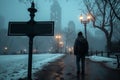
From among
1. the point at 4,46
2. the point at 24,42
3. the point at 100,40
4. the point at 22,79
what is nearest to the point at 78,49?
the point at 22,79

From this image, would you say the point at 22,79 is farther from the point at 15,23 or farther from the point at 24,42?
the point at 24,42

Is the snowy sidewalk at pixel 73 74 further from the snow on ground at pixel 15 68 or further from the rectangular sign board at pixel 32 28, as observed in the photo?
the rectangular sign board at pixel 32 28

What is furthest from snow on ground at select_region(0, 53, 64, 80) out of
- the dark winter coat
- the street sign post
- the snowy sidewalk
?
the dark winter coat

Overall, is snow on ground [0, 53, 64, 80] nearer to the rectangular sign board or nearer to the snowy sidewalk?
the snowy sidewalk

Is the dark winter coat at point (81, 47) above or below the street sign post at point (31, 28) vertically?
below

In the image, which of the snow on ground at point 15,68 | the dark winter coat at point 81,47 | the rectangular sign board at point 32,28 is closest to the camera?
the rectangular sign board at point 32,28

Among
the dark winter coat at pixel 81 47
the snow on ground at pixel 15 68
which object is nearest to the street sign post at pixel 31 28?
the snow on ground at pixel 15 68

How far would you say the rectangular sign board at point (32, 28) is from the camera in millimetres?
8500

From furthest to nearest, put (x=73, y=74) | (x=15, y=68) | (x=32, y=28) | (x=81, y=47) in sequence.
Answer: (x=15, y=68) < (x=81, y=47) < (x=73, y=74) < (x=32, y=28)

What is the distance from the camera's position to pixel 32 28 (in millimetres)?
8672

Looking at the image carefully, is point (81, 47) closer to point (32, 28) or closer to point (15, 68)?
point (32, 28)

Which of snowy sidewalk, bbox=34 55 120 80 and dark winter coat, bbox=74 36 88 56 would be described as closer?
snowy sidewalk, bbox=34 55 120 80

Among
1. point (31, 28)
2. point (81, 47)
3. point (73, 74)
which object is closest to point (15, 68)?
point (73, 74)

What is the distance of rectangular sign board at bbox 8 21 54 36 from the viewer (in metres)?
8.50
